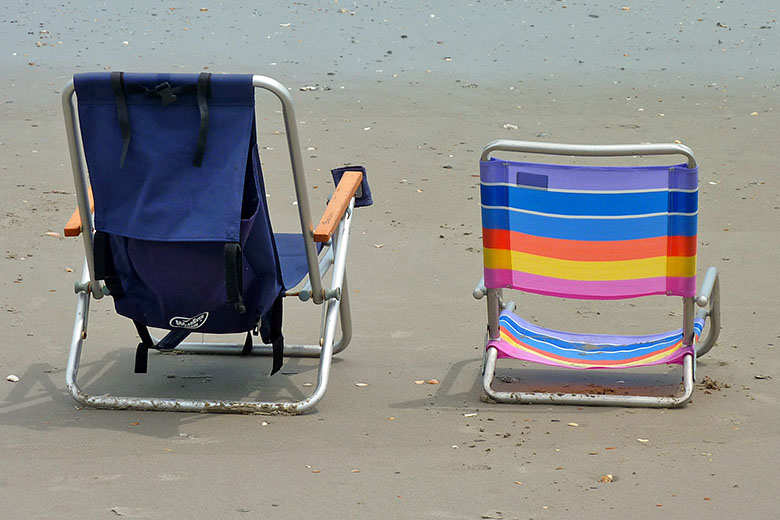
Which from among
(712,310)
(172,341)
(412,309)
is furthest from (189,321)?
(712,310)

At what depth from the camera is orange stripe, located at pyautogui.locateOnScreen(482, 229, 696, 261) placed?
3785mm

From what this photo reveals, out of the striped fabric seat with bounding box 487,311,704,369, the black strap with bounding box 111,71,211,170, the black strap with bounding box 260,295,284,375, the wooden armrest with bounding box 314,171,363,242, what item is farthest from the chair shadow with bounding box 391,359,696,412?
the black strap with bounding box 111,71,211,170

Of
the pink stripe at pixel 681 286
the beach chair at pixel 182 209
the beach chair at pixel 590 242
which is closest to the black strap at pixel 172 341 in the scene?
the beach chair at pixel 182 209

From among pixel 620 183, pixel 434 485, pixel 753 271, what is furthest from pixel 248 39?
pixel 434 485

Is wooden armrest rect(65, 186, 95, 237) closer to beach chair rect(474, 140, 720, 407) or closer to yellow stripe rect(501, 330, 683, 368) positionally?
beach chair rect(474, 140, 720, 407)

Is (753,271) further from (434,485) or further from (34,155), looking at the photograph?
(34,155)

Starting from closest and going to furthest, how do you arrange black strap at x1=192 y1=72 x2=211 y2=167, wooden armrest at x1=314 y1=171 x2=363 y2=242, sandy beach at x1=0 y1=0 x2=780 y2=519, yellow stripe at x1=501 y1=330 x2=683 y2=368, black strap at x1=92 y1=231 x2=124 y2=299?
1. sandy beach at x1=0 y1=0 x2=780 y2=519
2. black strap at x1=192 y1=72 x2=211 y2=167
3. black strap at x1=92 y1=231 x2=124 y2=299
4. wooden armrest at x1=314 y1=171 x2=363 y2=242
5. yellow stripe at x1=501 y1=330 x2=683 y2=368

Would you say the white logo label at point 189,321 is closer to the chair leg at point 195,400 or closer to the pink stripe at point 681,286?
the chair leg at point 195,400

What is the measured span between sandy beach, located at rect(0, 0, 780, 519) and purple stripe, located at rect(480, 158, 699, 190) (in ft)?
2.48

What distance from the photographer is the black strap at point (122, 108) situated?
340cm

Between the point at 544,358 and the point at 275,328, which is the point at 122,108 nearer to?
the point at 275,328

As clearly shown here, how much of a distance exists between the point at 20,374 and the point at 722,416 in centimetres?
250

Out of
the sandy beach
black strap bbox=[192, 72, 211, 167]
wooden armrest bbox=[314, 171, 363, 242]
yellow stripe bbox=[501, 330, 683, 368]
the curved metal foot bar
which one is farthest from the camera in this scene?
the curved metal foot bar

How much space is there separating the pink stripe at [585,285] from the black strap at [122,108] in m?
1.30
